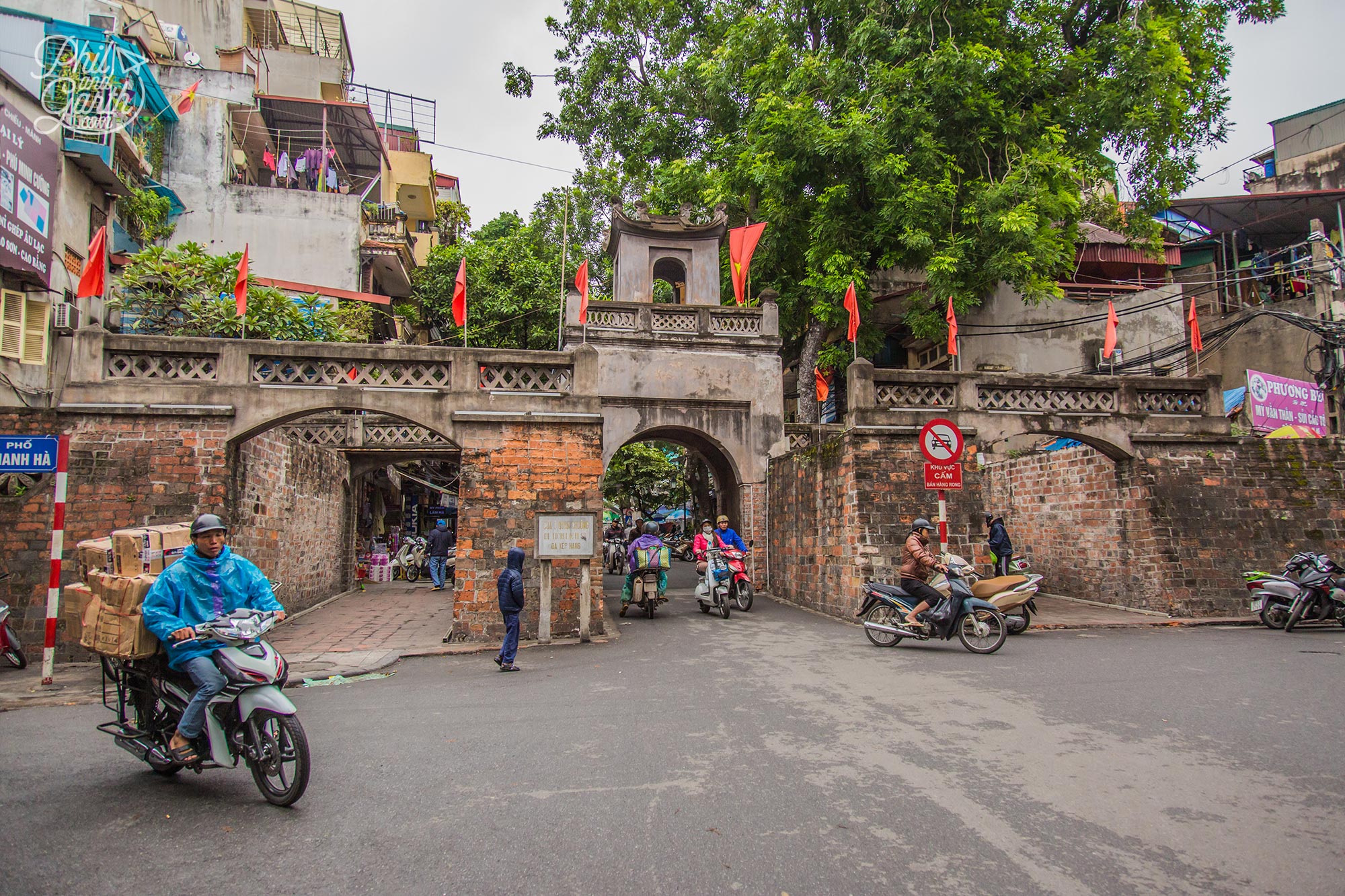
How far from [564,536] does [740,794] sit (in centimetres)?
592

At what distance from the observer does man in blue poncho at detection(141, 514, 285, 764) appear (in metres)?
3.99

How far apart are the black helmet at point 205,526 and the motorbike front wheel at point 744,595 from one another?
9.38 meters

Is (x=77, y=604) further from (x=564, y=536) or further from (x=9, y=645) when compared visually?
(x=564, y=536)

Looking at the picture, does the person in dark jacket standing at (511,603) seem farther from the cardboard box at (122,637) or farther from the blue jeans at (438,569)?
the blue jeans at (438,569)

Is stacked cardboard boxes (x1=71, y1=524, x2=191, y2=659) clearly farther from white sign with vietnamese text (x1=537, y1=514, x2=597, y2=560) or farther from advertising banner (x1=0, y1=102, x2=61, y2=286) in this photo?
advertising banner (x1=0, y1=102, x2=61, y2=286)

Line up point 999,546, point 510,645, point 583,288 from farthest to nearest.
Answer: point 583,288
point 999,546
point 510,645

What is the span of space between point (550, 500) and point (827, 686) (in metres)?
4.52

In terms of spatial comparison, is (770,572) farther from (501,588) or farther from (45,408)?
(45,408)

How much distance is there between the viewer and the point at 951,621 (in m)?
8.34

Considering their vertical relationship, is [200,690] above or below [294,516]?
below

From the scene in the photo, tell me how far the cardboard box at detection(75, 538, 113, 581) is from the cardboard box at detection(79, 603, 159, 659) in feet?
1.40

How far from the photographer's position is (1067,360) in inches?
842

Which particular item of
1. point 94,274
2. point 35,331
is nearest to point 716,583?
point 94,274

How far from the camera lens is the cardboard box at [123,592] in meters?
4.24
